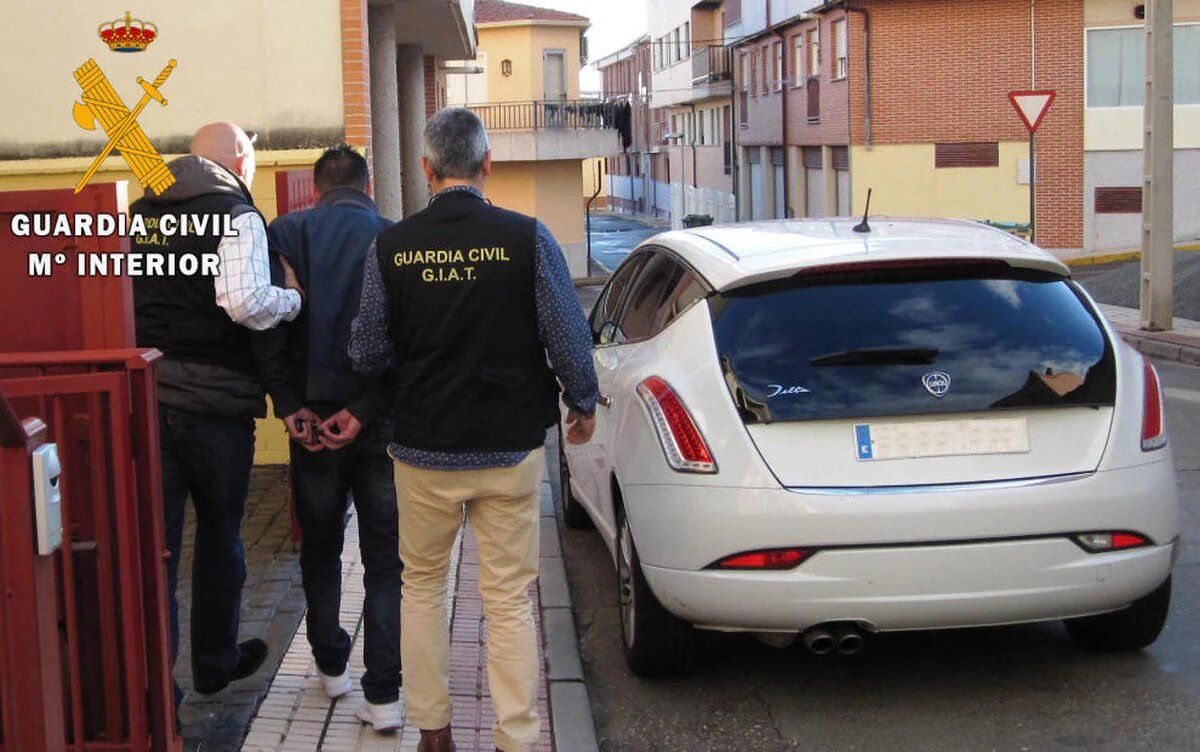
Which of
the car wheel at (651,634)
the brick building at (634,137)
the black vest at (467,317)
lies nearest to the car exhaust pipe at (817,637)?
the car wheel at (651,634)

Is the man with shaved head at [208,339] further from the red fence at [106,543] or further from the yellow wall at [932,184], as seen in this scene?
the yellow wall at [932,184]

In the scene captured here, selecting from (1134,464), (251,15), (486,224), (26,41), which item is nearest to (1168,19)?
(251,15)

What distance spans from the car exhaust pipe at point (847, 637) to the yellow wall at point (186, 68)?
19.8ft

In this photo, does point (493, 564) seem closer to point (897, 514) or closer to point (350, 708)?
point (350, 708)

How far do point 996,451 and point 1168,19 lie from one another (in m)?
13.8

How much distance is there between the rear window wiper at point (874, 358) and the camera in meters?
5.08

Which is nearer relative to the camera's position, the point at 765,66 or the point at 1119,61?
the point at 1119,61

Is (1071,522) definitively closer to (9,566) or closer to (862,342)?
(862,342)

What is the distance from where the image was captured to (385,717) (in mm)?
4797

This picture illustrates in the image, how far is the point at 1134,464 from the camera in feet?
16.9

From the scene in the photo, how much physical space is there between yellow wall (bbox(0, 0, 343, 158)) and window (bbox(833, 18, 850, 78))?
28995mm

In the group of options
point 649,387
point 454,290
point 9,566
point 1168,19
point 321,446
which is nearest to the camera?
point 9,566

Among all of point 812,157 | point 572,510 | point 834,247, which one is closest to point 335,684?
point 834,247

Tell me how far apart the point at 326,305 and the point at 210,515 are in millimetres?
745
